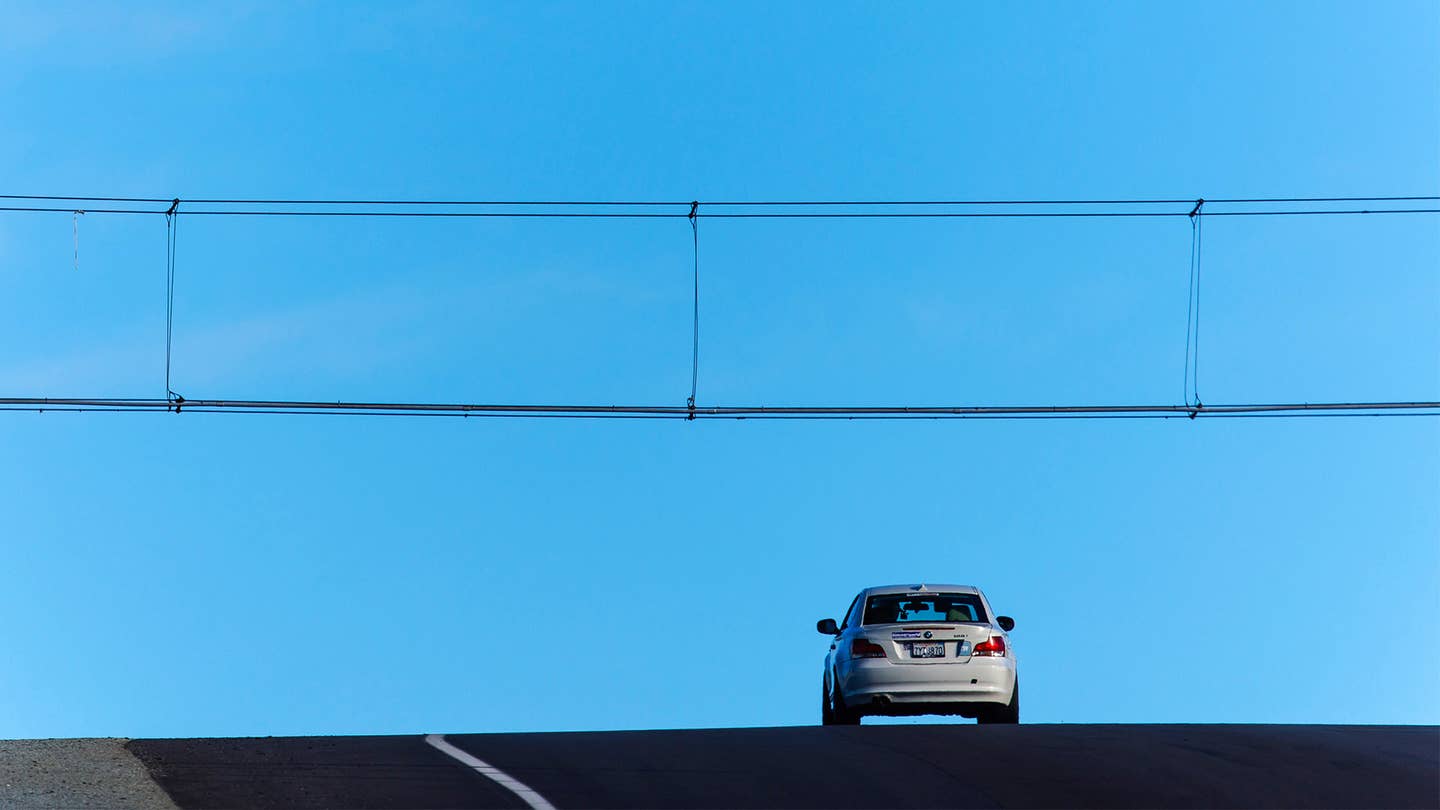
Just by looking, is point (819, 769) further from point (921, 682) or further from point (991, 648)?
point (991, 648)

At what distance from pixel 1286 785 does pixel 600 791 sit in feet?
16.2

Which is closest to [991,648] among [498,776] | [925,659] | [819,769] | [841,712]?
[925,659]

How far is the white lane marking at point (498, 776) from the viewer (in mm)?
13633

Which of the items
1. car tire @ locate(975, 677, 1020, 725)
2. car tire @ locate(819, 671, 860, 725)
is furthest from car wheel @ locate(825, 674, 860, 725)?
car tire @ locate(975, 677, 1020, 725)

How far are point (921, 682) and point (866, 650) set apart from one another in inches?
27.2

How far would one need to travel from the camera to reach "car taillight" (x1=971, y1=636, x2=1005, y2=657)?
861 inches

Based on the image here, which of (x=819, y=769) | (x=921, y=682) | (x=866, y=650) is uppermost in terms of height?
(x=866, y=650)

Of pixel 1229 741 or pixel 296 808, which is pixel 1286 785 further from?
pixel 296 808

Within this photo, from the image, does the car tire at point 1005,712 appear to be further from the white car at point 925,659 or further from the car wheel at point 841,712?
the car wheel at point 841,712

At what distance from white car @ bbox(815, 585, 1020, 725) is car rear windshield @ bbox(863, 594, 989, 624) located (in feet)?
0.04

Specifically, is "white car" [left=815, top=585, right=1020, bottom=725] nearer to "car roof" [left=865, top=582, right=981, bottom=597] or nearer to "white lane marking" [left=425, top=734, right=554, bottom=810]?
"car roof" [left=865, top=582, right=981, bottom=597]

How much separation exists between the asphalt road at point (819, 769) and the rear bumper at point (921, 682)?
71.2 inches

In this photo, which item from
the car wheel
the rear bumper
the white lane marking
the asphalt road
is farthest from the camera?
the car wheel

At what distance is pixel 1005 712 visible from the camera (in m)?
22.5
